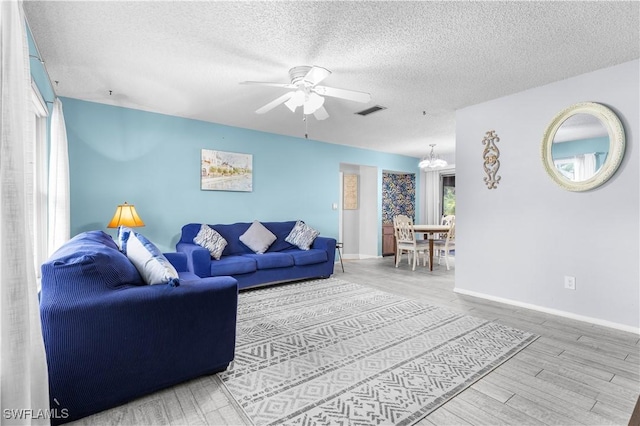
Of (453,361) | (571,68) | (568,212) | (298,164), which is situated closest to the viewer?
(453,361)

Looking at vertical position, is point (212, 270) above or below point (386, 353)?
above

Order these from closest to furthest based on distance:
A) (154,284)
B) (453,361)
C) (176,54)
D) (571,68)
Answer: (154,284)
(453,361)
(176,54)
(571,68)

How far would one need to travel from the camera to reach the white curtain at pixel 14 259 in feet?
3.87

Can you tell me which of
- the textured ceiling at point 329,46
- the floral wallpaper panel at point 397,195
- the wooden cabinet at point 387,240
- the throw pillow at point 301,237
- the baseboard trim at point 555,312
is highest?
the textured ceiling at point 329,46

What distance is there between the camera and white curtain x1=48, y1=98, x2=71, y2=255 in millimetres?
3096

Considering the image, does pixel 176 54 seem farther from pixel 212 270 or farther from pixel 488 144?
pixel 488 144

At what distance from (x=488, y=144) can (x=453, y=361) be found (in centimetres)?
268

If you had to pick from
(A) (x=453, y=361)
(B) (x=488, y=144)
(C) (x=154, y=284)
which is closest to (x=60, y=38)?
(C) (x=154, y=284)

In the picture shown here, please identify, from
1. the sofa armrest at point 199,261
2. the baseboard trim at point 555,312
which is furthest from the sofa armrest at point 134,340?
the baseboard trim at point 555,312

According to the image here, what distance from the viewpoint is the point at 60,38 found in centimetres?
243

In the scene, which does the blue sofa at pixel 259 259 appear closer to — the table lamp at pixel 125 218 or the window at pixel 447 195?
the table lamp at pixel 125 218

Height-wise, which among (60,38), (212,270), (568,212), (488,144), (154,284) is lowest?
(212,270)

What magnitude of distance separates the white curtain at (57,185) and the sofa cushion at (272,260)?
2.06 meters

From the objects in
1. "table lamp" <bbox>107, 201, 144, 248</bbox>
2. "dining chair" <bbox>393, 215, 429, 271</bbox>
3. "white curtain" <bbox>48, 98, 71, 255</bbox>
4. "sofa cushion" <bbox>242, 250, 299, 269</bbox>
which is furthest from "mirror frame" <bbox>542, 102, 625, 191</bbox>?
"white curtain" <bbox>48, 98, 71, 255</bbox>
